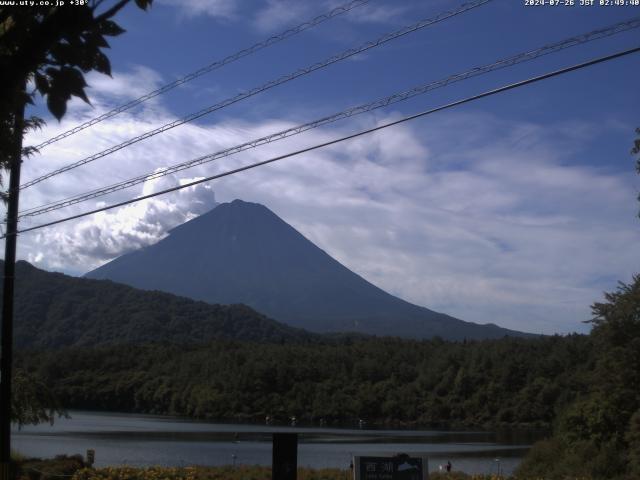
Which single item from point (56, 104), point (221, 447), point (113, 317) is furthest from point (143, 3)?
point (113, 317)

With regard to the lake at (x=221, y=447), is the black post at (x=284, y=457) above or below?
above

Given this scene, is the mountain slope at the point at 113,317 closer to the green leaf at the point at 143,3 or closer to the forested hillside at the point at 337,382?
the forested hillside at the point at 337,382

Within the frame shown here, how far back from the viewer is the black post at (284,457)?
9703 mm

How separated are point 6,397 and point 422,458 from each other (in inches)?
377

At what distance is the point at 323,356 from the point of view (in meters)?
107

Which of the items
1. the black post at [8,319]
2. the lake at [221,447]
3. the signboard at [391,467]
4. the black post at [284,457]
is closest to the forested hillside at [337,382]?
the lake at [221,447]

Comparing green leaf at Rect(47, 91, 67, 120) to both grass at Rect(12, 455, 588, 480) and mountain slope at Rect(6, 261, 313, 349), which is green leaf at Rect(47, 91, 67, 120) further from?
mountain slope at Rect(6, 261, 313, 349)

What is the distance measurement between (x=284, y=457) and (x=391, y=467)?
1262 mm

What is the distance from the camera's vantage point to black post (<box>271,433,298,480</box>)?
31.8 feet

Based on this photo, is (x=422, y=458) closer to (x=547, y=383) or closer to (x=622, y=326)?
(x=622, y=326)

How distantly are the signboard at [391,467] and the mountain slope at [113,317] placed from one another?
157 m

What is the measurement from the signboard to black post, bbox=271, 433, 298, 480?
766 millimetres

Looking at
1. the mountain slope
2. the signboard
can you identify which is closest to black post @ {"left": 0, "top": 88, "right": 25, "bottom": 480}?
the signboard

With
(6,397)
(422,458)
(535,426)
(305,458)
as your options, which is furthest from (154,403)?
(422,458)
